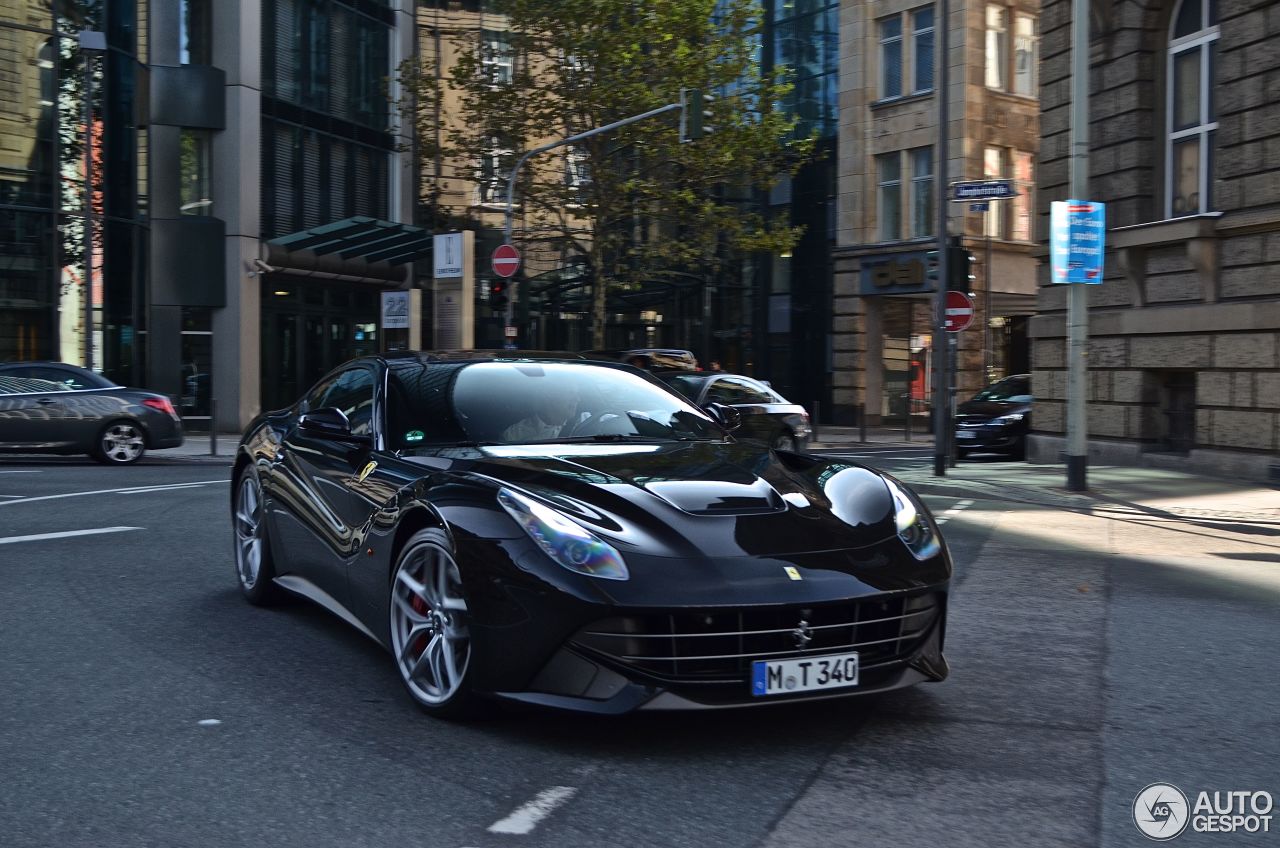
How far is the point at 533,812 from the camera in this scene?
3748 mm

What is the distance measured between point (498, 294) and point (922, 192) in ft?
45.4

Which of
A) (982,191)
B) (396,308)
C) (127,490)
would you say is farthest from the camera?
(396,308)

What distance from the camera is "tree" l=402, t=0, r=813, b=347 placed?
3155 cm

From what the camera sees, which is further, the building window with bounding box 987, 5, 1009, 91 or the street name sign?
the building window with bounding box 987, 5, 1009, 91

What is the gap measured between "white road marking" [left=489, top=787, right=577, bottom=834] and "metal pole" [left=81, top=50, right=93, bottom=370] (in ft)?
67.3

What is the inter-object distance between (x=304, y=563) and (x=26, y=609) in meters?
1.60

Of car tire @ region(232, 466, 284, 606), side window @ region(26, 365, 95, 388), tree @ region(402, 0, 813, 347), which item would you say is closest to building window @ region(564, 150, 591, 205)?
tree @ region(402, 0, 813, 347)

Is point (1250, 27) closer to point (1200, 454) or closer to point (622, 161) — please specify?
point (1200, 454)

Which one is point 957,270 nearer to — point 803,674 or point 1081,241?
point 1081,241

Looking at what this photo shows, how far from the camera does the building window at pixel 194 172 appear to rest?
1124 inches

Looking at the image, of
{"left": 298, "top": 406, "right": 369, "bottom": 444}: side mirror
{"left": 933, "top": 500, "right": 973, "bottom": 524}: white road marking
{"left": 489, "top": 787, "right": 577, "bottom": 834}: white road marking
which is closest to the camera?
{"left": 489, "top": 787, "right": 577, "bottom": 834}: white road marking

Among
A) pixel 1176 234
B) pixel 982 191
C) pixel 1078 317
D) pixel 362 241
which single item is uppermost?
pixel 362 241

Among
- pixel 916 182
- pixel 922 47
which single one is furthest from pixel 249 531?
pixel 922 47

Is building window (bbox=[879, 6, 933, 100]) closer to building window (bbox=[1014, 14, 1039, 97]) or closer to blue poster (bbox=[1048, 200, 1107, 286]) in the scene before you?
building window (bbox=[1014, 14, 1039, 97])
